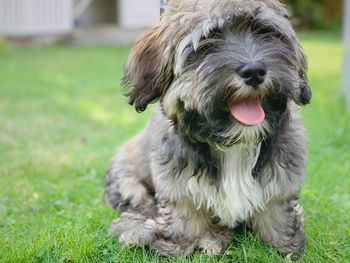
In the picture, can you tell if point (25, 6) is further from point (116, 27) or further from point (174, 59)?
point (174, 59)

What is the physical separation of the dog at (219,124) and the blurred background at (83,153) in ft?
0.55

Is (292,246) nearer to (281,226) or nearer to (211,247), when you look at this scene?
(281,226)

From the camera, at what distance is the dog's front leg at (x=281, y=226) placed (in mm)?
3172

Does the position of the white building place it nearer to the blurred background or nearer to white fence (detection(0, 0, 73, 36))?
white fence (detection(0, 0, 73, 36))

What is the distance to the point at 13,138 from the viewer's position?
6.20 metres

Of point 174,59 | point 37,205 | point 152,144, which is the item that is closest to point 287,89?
point 174,59

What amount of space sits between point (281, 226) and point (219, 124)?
2.72ft

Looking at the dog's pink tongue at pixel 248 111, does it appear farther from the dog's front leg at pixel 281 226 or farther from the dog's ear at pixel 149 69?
the dog's front leg at pixel 281 226

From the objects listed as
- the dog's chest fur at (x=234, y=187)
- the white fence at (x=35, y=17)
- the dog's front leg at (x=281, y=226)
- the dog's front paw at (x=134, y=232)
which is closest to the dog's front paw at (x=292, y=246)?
the dog's front leg at (x=281, y=226)

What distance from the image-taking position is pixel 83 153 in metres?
5.65

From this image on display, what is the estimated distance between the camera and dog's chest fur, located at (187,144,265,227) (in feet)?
9.93

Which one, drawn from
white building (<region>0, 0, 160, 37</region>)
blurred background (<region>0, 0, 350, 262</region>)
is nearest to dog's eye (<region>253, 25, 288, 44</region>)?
blurred background (<region>0, 0, 350, 262</region>)

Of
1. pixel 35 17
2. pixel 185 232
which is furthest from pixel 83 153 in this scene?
pixel 35 17

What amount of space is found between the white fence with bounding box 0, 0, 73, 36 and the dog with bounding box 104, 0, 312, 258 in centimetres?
1376
